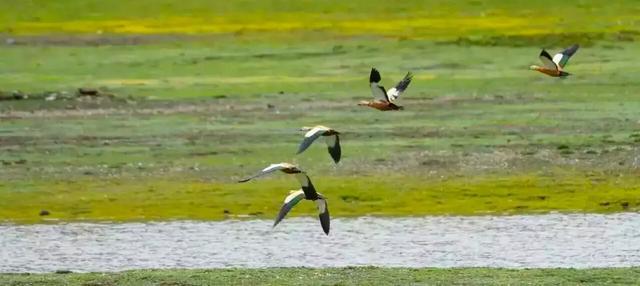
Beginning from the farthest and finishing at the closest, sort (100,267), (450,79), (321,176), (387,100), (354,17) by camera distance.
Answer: (354,17), (450,79), (321,176), (100,267), (387,100)

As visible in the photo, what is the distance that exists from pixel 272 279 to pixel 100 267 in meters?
3.11

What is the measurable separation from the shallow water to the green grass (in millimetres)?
1710

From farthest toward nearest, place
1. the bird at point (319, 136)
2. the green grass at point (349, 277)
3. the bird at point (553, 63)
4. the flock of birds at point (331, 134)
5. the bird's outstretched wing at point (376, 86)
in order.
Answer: the bird at point (553, 63) → the green grass at point (349, 277) → the bird's outstretched wing at point (376, 86) → the flock of birds at point (331, 134) → the bird at point (319, 136)

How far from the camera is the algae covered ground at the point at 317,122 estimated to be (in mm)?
22109

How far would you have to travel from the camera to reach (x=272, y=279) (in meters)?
14.8

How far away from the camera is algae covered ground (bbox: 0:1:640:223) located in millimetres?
22109

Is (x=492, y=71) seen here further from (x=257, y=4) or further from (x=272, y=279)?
(x=257, y=4)

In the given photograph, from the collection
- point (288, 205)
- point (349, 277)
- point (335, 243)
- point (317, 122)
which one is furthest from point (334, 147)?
point (317, 122)

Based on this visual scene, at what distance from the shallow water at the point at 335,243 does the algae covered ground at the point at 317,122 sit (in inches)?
31.1

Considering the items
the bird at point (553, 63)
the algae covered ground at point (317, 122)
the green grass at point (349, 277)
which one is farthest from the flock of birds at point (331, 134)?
the algae covered ground at point (317, 122)

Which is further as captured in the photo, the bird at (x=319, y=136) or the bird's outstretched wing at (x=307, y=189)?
the bird's outstretched wing at (x=307, y=189)

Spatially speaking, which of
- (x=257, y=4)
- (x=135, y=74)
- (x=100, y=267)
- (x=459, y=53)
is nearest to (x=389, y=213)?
(x=100, y=267)

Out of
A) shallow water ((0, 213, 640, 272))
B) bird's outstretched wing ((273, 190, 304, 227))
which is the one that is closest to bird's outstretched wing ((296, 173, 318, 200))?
bird's outstretched wing ((273, 190, 304, 227))

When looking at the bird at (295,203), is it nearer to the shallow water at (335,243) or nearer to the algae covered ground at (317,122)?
the shallow water at (335,243)
